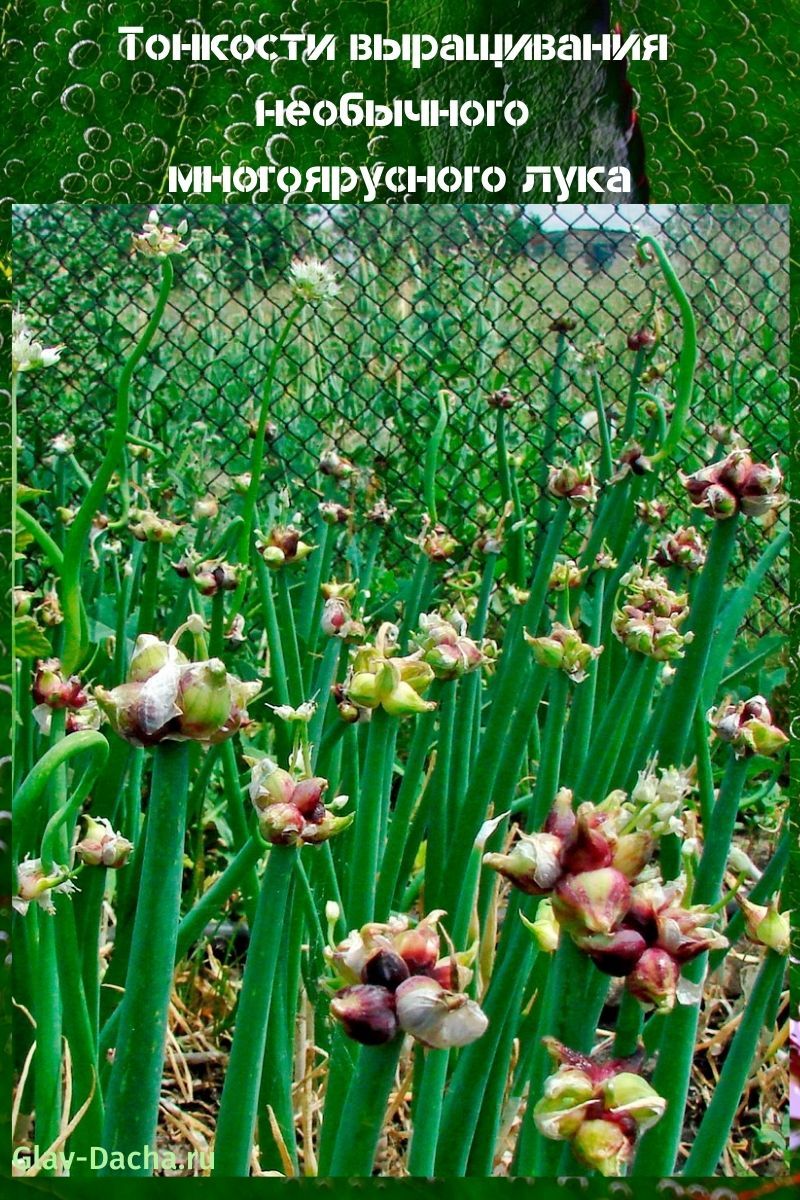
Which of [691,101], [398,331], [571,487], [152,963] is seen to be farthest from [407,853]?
[398,331]

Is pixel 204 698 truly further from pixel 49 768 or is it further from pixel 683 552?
pixel 683 552

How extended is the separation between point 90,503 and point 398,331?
2.31 feet

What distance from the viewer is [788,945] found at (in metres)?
0.46

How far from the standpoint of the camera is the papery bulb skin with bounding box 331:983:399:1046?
279 mm

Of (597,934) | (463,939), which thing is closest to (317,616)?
(463,939)

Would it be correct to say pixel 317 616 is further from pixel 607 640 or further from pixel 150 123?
pixel 150 123

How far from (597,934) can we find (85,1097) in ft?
1.33

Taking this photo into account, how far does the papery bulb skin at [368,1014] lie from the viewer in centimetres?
28

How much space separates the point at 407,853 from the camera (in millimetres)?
780

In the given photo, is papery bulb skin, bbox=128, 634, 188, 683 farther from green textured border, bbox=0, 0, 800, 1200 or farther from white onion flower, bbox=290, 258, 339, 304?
white onion flower, bbox=290, 258, 339, 304

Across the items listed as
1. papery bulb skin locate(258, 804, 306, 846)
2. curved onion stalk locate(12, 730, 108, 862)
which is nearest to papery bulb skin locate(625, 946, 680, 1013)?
papery bulb skin locate(258, 804, 306, 846)

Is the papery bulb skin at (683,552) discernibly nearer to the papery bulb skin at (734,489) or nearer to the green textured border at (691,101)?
the green textured border at (691,101)

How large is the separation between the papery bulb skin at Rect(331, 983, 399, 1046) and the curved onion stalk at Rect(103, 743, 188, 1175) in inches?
3.4

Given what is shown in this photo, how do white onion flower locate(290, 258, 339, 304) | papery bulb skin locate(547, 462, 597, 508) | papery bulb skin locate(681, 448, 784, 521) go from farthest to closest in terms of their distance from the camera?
1. white onion flower locate(290, 258, 339, 304)
2. papery bulb skin locate(547, 462, 597, 508)
3. papery bulb skin locate(681, 448, 784, 521)
